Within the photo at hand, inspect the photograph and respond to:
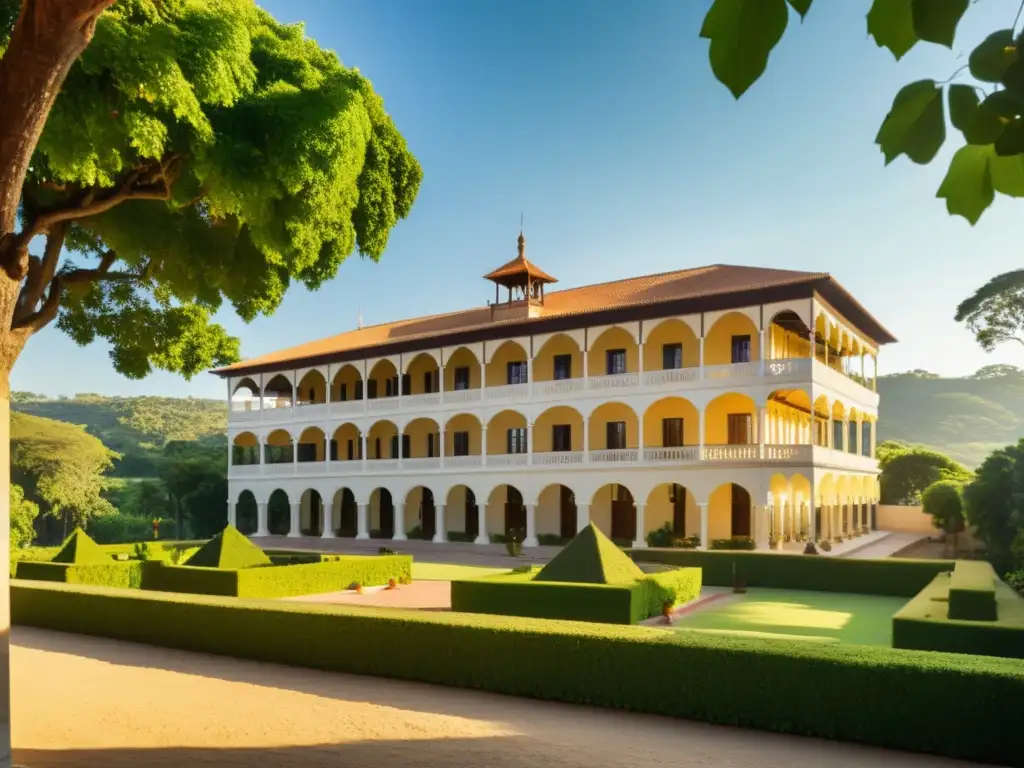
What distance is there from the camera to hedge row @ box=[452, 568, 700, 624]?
596 inches

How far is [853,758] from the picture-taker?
810 centimetres

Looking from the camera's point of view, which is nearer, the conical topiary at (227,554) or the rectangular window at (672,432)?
the conical topiary at (227,554)

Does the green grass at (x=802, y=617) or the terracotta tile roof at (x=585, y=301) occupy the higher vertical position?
the terracotta tile roof at (x=585, y=301)

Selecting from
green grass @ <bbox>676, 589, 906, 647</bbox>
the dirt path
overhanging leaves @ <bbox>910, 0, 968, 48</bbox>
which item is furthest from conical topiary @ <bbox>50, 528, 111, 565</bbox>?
overhanging leaves @ <bbox>910, 0, 968, 48</bbox>

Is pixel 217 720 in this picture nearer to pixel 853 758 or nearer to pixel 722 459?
pixel 853 758

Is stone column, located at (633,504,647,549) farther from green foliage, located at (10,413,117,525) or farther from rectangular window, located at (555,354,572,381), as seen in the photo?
green foliage, located at (10,413,117,525)

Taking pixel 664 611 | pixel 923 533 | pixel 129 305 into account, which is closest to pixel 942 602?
pixel 664 611

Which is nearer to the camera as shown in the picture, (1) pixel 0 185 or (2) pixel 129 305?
(1) pixel 0 185

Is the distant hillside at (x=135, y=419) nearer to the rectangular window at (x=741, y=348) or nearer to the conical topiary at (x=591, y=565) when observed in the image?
the rectangular window at (x=741, y=348)

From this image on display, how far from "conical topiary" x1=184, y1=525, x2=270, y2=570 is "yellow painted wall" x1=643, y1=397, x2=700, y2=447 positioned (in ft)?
61.4

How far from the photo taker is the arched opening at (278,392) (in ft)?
160

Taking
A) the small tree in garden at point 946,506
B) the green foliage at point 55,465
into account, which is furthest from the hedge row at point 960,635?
the green foliage at point 55,465

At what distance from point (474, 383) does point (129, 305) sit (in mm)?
27333

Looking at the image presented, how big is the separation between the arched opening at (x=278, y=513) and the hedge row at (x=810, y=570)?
28.9 meters
